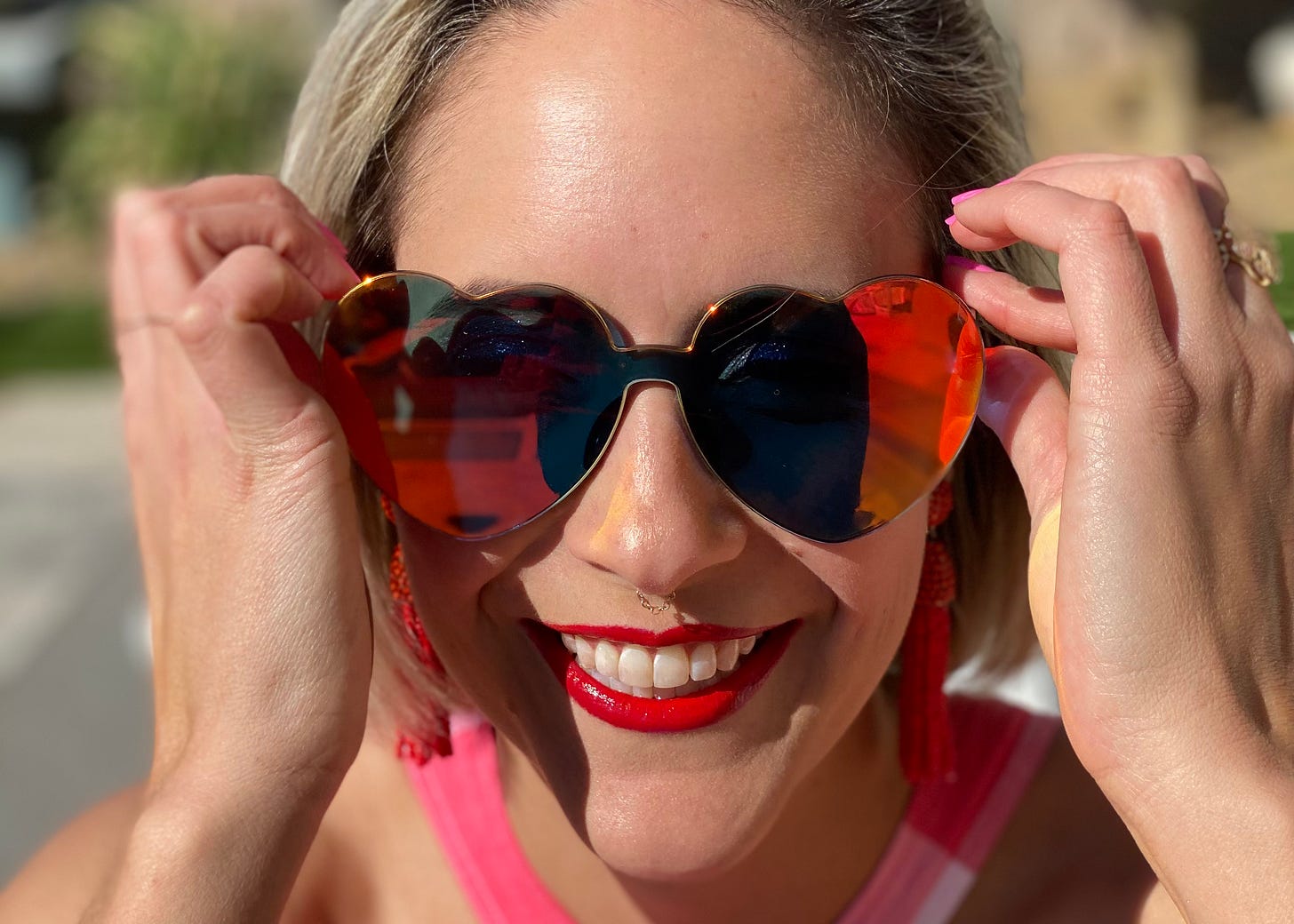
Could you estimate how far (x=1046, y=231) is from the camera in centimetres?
158

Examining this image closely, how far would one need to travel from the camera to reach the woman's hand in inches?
65.9

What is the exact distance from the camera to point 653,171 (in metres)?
1.58

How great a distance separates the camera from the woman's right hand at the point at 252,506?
5.49ft

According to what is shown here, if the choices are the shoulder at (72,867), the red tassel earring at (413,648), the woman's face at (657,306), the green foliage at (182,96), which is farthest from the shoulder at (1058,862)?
the green foliage at (182,96)

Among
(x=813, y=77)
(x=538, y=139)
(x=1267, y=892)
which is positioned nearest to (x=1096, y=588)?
(x=1267, y=892)

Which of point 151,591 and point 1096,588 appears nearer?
point 1096,588

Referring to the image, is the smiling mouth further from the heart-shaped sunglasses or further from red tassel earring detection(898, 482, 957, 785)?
red tassel earring detection(898, 482, 957, 785)

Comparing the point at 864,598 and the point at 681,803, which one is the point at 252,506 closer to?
the point at 681,803

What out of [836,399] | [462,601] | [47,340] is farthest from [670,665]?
[47,340]

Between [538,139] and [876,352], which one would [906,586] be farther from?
[538,139]

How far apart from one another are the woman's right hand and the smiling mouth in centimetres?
30

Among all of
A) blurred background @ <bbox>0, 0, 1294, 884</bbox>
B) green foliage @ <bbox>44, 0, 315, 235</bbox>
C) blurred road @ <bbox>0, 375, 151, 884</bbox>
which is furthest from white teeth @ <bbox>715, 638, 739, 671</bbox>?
green foliage @ <bbox>44, 0, 315, 235</bbox>

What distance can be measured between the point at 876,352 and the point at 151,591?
3.79 ft

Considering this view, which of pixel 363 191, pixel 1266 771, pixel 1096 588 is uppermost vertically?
pixel 363 191
